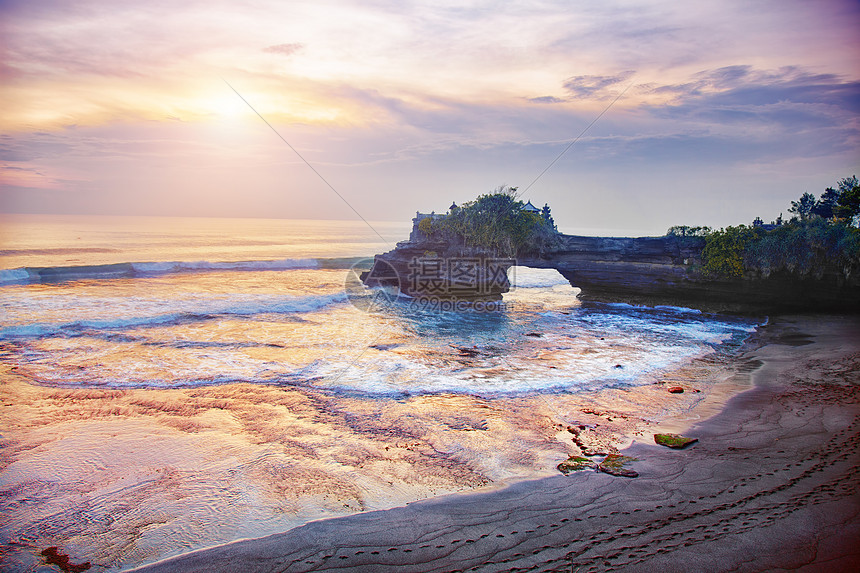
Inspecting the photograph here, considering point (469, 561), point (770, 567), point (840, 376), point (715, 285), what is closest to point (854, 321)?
point (715, 285)

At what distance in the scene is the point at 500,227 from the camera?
25172mm

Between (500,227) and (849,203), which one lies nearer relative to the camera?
(849,203)

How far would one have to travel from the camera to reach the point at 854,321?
655 inches

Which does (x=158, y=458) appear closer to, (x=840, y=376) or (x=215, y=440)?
(x=215, y=440)

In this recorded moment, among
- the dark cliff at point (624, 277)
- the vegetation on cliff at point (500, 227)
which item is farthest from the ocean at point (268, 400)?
the vegetation on cliff at point (500, 227)

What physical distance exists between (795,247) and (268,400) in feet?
71.2

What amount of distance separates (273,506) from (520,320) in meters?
14.2

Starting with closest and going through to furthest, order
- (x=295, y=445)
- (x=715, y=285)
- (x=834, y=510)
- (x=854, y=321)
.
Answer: (x=834, y=510)
(x=295, y=445)
(x=854, y=321)
(x=715, y=285)
